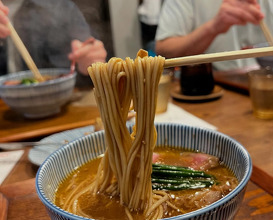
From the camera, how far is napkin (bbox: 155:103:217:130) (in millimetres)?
1453

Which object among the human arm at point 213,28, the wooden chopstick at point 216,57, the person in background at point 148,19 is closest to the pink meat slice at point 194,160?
the wooden chopstick at point 216,57

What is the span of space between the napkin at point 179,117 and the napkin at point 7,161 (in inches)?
27.0

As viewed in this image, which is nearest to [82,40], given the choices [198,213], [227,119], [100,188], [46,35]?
[46,35]

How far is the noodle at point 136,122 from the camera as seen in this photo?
0.71 m

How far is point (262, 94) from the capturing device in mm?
1491

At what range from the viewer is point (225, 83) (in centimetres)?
201

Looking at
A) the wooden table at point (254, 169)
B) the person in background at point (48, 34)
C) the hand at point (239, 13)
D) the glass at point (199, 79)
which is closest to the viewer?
the wooden table at point (254, 169)

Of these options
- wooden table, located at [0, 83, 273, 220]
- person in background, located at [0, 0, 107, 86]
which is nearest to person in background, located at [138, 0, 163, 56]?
person in background, located at [0, 0, 107, 86]

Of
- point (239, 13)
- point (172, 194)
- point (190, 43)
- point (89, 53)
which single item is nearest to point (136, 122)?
point (172, 194)

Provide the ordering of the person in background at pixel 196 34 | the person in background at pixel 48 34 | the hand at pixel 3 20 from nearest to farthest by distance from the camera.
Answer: the hand at pixel 3 20
the person in background at pixel 48 34
the person in background at pixel 196 34

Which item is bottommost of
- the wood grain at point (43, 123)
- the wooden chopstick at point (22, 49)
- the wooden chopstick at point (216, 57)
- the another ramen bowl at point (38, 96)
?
the wood grain at point (43, 123)

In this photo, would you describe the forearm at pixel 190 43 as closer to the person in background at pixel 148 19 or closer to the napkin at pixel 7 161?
the person in background at pixel 148 19

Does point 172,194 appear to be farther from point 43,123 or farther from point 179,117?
point 43,123

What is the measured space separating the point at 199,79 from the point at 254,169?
93 cm
